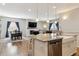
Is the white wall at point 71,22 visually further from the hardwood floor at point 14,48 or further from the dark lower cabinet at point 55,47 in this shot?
the hardwood floor at point 14,48

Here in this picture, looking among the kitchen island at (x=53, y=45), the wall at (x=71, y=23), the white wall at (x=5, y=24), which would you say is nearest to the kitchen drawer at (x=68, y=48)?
the kitchen island at (x=53, y=45)

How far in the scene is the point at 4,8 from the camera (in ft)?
5.54

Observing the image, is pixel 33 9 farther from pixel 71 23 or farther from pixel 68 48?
pixel 68 48

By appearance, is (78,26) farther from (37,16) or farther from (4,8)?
(4,8)

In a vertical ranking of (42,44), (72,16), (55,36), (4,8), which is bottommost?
(42,44)

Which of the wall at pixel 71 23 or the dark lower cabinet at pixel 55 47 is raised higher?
the wall at pixel 71 23

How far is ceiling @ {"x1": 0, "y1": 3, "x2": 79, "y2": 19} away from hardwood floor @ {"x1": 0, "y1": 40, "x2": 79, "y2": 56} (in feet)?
1.44

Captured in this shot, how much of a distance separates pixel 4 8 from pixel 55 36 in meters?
0.95

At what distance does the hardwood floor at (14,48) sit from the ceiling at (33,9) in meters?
0.44

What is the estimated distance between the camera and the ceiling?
5.53 feet

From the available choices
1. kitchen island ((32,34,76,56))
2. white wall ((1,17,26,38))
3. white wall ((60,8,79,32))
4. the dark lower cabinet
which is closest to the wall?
white wall ((60,8,79,32))

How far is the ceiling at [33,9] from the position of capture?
1687 millimetres

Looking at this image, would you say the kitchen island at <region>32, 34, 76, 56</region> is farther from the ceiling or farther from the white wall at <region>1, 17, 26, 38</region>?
the ceiling

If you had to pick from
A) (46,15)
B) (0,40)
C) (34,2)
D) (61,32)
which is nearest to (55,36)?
(61,32)
